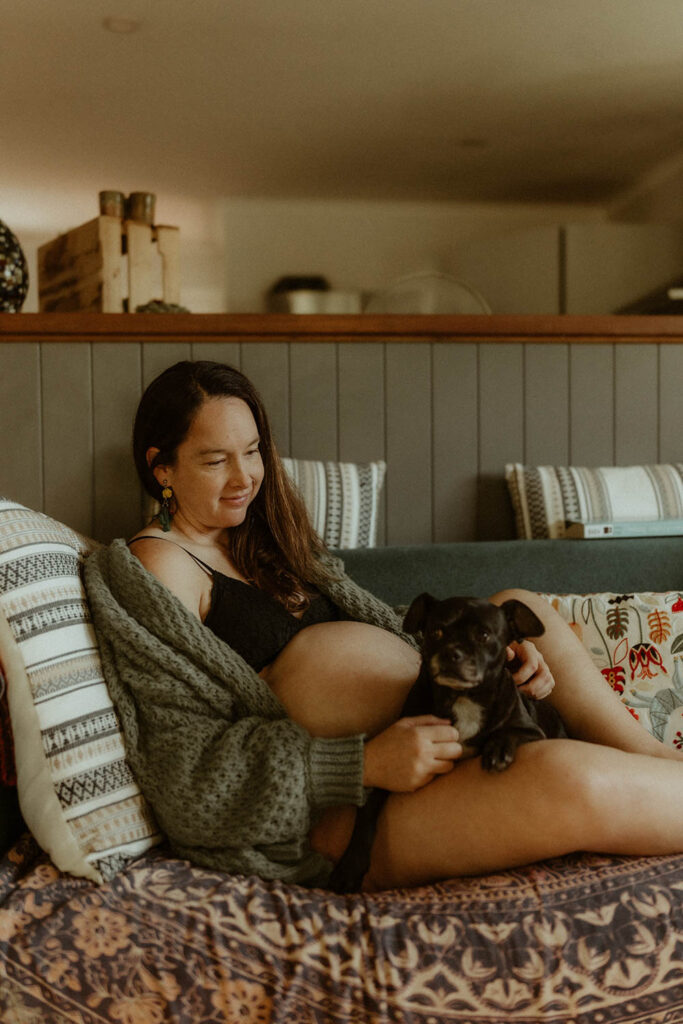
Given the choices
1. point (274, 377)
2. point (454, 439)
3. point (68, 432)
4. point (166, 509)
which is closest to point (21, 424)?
point (68, 432)

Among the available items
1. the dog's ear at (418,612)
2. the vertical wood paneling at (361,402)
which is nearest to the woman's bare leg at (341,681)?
the dog's ear at (418,612)

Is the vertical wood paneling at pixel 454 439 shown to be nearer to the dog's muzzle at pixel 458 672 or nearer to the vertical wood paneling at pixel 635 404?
the vertical wood paneling at pixel 635 404

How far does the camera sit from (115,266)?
7.66ft

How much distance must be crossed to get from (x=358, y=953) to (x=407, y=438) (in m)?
1.44

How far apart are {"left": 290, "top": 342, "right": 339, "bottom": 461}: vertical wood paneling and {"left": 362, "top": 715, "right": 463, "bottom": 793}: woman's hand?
1.13 metres

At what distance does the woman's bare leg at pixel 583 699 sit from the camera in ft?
4.53

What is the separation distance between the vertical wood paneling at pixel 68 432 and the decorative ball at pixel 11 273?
201mm

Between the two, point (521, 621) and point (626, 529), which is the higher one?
point (626, 529)

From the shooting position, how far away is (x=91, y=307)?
2357 millimetres

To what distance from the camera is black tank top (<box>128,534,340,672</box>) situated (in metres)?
1.43

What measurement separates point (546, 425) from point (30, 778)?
1615mm

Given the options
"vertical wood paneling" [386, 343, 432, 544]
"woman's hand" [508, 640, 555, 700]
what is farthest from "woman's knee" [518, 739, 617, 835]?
"vertical wood paneling" [386, 343, 432, 544]

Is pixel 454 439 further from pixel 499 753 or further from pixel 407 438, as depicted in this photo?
pixel 499 753

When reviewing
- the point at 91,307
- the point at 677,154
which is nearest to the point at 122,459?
the point at 91,307
